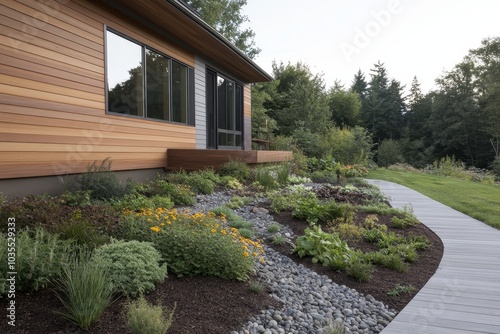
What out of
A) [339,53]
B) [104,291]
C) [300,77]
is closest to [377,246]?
[104,291]

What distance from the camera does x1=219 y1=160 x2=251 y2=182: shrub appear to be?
7453mm

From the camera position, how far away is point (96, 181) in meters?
4.92

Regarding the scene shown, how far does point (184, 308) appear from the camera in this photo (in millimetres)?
2223

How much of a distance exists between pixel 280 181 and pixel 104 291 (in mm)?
6229

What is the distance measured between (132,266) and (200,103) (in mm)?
7182

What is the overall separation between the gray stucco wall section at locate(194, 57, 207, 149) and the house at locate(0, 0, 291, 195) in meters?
0.03

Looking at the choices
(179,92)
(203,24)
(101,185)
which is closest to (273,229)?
(101,185)

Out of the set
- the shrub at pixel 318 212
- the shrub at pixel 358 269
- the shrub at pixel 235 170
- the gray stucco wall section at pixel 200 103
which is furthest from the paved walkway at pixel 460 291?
the gray stucco wall section at pixel 200 103

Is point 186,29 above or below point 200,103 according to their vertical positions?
above

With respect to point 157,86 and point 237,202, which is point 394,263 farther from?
point 157,86

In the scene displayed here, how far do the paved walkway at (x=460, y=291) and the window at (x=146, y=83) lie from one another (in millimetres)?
5276

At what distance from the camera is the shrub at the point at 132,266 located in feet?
7.28

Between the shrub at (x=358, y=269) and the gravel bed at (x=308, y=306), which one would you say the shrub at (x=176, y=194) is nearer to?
the gravel bed at (x=308, y=306)

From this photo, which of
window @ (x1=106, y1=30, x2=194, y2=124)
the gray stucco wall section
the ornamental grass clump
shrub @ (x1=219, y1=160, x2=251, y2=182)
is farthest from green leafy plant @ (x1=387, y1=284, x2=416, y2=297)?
the gray stucco wall section
